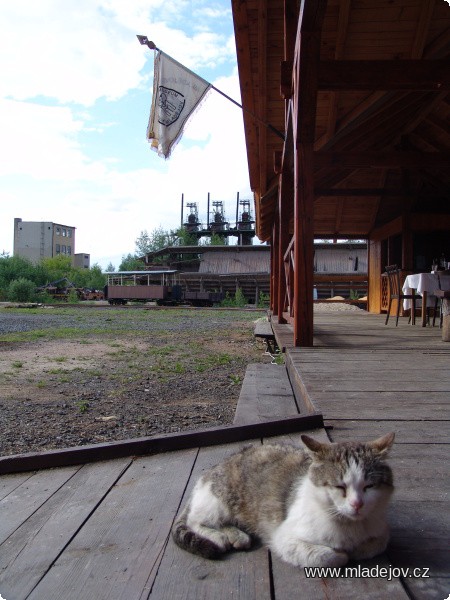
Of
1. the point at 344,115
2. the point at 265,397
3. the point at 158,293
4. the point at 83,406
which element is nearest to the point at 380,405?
the point at 265,397

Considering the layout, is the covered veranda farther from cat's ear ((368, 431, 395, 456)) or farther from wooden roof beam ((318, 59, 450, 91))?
cat's ear ((368, 431, 395, 456))

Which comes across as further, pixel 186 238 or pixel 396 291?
pixel 186 238

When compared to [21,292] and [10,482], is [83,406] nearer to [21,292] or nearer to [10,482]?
[10,482]

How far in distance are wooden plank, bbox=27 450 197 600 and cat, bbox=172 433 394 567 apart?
0.42 feet

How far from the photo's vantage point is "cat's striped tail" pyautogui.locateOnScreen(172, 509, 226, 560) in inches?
57.5

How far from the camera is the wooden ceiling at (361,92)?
15.8 ft

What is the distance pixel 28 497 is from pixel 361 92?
22.4 ft

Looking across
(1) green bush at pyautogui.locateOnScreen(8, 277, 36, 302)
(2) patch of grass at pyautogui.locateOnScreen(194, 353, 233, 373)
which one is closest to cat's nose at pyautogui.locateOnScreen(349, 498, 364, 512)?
(2) patch of grass at pyautogui.locateOnScreen(194, 353, 233, 373)

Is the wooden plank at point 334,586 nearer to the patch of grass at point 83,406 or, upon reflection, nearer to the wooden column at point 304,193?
the wooden column at point 304,193

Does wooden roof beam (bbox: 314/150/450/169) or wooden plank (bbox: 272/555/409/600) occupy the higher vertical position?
wooden roof beam (bbox: 314/150/450/169)

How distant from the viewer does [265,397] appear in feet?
11.5

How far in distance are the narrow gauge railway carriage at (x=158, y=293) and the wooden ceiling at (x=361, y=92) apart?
80.9 feet

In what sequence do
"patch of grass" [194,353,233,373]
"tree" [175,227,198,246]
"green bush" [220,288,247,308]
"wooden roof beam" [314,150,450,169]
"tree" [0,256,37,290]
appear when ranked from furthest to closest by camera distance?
"tree" [175,227,198,246] < "tree" [0,256,37,290] < "green bush" [220,288,247,308] < "patch of grass" [194,353,233,373] < "wooden roof beam" [314,150,450,169]

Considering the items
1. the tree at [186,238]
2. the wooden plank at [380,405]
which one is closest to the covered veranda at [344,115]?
the wooden plank at [380,405]
